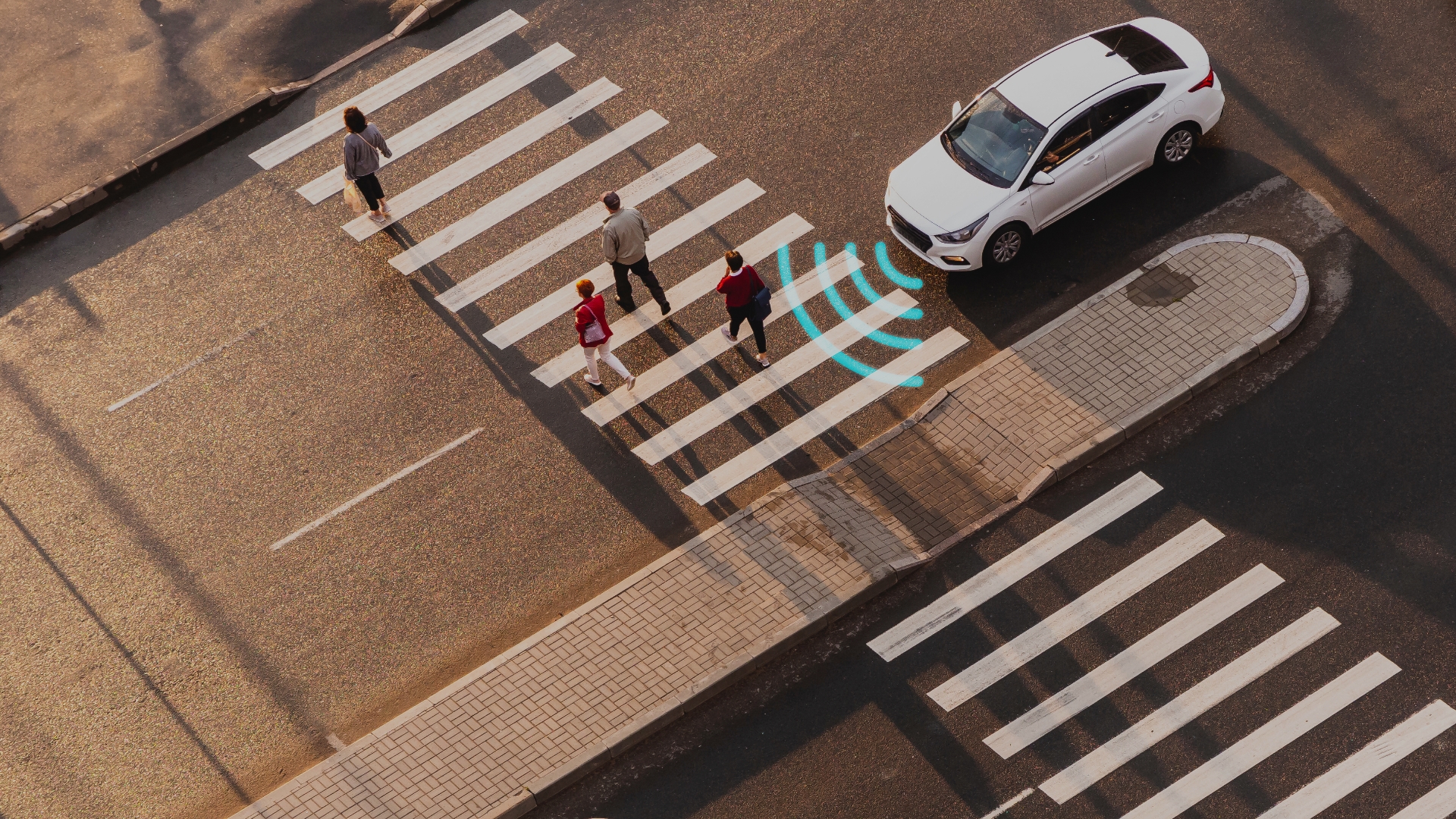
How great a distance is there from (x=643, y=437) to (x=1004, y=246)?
5.06m

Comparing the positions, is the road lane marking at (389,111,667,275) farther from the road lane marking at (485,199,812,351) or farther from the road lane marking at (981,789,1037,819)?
the road lane marking at (981,789,1037,819)

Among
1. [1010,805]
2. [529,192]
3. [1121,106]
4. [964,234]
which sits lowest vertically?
[1010,805]

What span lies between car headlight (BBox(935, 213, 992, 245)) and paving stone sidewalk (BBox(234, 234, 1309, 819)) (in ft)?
4.67

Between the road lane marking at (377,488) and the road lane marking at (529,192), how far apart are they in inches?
116

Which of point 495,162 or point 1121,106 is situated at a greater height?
point 1121,106

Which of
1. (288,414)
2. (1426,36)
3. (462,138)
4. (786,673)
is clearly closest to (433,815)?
(786,673)

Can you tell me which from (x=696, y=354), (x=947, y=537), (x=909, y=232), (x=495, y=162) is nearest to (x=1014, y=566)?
(x=947, y=537)

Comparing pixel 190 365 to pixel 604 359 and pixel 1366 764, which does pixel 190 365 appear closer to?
pixel 604 359

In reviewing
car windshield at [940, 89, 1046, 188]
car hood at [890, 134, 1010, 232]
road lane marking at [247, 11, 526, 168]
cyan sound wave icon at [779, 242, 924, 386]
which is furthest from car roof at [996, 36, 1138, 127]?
road lane marking at [247, 11, 526, 168]

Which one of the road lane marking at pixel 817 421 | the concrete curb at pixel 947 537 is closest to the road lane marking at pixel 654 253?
the road lane marking at pixel 817 421

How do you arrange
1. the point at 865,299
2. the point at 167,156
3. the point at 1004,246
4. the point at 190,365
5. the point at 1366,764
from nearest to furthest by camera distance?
the point at 1366,764
the point at 1004,246
the point at 865,299
the point at 190,365
the point at 167,156

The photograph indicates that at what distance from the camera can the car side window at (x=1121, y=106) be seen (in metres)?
16.1

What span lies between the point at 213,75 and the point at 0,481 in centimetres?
703

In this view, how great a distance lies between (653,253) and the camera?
1719 centimetres
